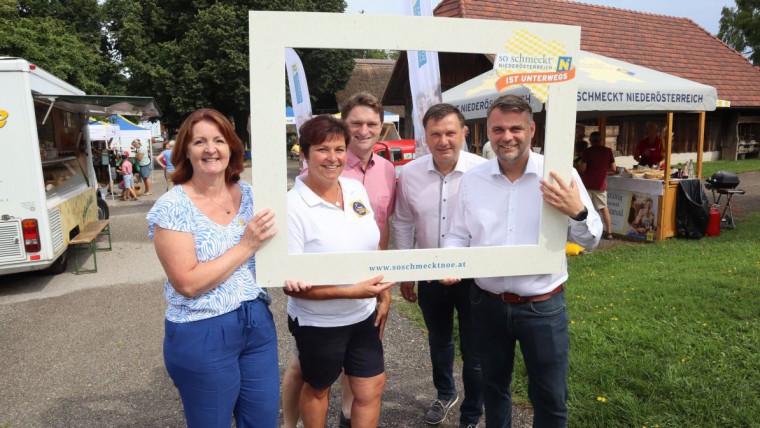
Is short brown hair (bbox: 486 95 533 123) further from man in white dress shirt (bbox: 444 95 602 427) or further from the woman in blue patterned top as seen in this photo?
the woman in blue patterned top

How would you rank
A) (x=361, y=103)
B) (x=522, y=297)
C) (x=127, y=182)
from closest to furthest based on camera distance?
(x=522, y=297)
(x=361, y=103)
(x=127, y=182)

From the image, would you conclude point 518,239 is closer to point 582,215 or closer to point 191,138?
point 582,215

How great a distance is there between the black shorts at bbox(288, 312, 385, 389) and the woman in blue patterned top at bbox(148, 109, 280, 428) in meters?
0.21

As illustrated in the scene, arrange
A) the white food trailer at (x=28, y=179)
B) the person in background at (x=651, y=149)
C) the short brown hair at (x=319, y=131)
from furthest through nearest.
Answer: the person in background at (x=651, y=149)
the white food trailer at (x=28, y=179)
the short brown hair at (x=319, y=131)

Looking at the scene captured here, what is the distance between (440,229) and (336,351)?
0.89 metres

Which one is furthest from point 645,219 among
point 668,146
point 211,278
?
point 211,278

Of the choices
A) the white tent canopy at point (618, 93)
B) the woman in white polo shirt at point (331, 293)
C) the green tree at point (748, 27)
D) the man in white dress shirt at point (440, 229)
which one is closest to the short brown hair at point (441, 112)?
the man in white dress shirt at point (440, 229)

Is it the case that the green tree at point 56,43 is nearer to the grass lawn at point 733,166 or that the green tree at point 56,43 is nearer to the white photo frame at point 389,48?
the white photo frame at point 389,48

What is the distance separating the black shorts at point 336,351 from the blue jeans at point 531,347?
54 centimetres

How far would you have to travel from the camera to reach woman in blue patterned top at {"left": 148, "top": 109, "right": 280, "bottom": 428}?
1877 mm

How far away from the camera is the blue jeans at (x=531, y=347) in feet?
7.29

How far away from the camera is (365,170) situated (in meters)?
2.81

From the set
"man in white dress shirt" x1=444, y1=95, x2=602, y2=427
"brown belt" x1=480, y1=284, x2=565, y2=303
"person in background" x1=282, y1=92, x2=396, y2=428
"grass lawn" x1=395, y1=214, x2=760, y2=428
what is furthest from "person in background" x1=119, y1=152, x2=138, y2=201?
"brown belt" x1=480, y1=284, x2=565, y2=303

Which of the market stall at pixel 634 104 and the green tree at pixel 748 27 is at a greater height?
the green tree at pixel 748 27
